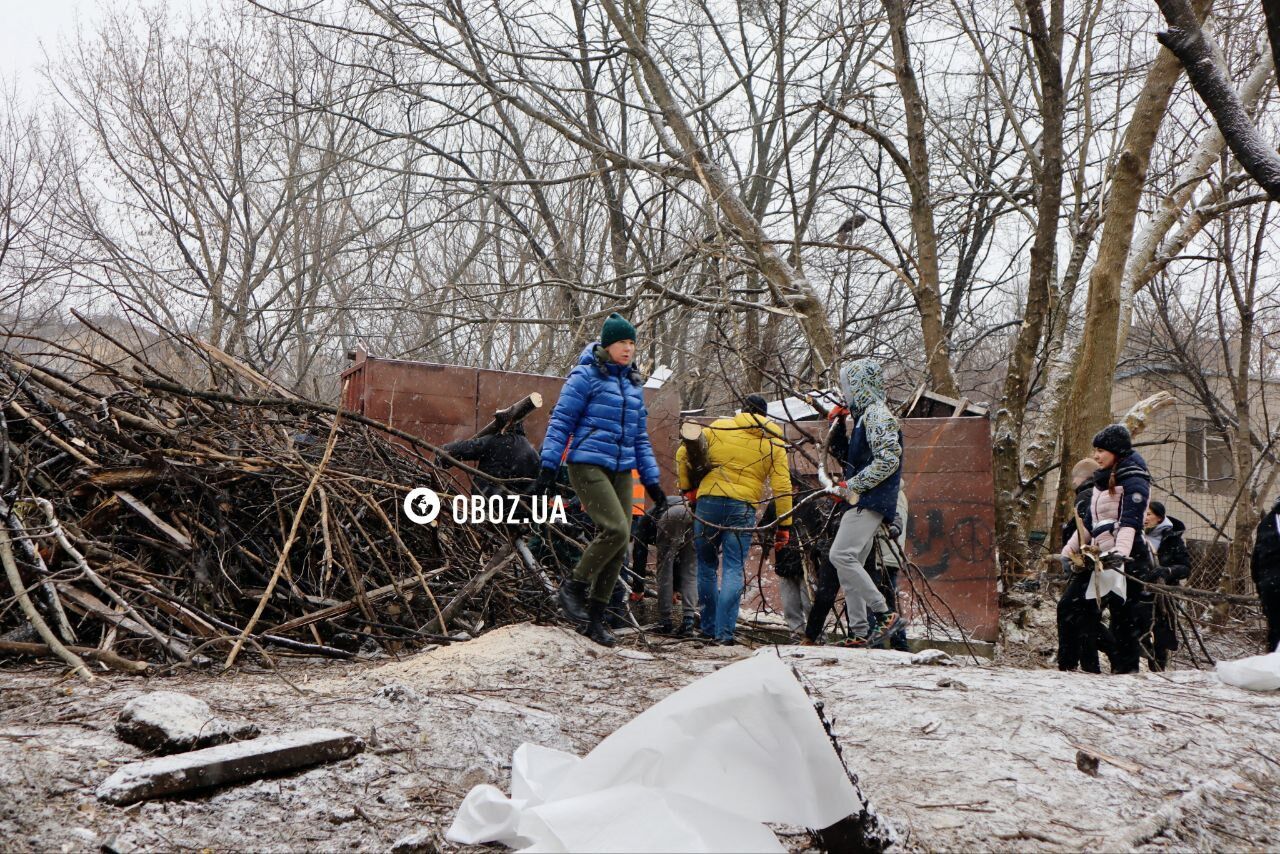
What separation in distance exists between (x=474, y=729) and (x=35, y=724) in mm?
1373

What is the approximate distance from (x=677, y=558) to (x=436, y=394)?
2791 mm

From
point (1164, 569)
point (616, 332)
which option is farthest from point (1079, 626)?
point (616, 332)

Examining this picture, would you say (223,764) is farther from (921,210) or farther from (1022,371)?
(921,210)

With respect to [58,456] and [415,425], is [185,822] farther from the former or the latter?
[415,425]

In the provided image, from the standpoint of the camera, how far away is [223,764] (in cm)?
267

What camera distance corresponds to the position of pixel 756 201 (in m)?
19.0

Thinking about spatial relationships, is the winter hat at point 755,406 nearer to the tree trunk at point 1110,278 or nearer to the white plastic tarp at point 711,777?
the white plastic tarp at point 711,777

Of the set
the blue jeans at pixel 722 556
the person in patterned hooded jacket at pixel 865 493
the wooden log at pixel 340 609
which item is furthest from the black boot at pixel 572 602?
the person in patterned hooded jacket at pixel 865 493

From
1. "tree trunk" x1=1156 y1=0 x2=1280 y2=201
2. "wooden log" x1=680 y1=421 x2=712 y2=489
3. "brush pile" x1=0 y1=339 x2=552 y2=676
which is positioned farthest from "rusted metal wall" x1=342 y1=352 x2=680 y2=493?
"tree trunk" x1=1156 y1=0 x2=1280 y2=201

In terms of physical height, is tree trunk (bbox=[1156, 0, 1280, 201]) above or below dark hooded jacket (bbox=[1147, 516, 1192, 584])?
above

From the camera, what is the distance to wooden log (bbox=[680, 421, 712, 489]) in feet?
21.6

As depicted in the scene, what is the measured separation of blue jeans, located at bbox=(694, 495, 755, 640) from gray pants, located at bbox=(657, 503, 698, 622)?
1.00 feet

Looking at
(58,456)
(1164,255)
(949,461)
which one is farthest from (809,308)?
(58,456)

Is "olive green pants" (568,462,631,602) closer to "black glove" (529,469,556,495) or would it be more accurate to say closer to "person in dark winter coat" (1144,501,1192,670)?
"black glove" (529,469,556,495)
